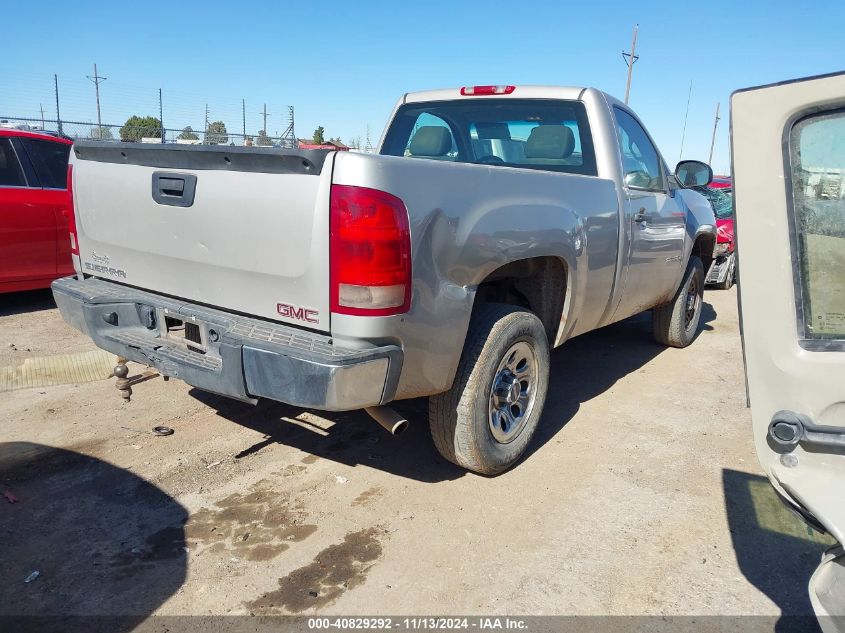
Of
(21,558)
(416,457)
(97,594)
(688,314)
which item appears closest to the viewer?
(97,594)

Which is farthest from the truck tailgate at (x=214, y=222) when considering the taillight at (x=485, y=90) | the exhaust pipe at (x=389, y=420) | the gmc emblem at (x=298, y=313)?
the taillight at (x=485, y=90)

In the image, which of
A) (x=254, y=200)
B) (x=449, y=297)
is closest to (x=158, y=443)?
(x=254, y=200)

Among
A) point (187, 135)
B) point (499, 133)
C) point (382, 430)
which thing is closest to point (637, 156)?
point (499, 133)

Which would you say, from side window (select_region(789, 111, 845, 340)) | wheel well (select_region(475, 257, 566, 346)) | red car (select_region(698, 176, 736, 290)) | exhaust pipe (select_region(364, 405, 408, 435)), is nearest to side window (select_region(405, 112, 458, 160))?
wheel well (select_region(475, 257, 566, 346))

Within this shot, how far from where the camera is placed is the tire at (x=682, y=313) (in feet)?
19.8

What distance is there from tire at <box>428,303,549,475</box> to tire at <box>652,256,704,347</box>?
9.26 feet

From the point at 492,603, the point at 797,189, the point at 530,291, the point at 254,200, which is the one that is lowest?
the point at 492,603

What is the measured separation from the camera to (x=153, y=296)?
3309 millimetres

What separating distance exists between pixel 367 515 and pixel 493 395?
2.87 ft

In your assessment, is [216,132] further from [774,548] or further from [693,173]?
[774,548]

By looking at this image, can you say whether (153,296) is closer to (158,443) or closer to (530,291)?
(158,443)

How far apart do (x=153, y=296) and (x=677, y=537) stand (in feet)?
9.17

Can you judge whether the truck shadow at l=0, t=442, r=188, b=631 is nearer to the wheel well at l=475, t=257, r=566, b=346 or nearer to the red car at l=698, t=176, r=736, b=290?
the wheel well at l=475, t=257, r=566, b=346

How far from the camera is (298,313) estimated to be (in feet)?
8.81
